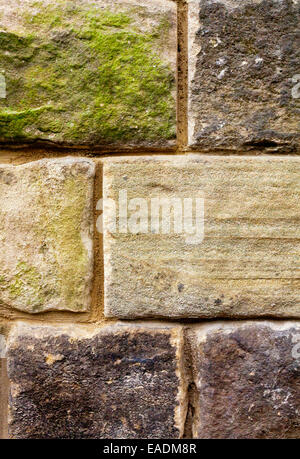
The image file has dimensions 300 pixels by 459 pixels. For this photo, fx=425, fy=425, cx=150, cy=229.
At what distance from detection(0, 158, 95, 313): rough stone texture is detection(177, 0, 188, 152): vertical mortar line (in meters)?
0.20

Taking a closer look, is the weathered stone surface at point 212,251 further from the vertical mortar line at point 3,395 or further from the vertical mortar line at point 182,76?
the vertical mortar line at point 3,395

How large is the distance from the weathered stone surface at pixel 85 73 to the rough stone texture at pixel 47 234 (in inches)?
3.3

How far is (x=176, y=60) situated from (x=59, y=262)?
49cm

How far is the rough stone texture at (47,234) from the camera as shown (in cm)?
88

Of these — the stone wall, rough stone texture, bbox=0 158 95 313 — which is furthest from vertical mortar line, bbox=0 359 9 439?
rough stone texture, bbox=0 158 95 313

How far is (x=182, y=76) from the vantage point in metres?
0.89

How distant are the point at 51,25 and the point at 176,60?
26 cm

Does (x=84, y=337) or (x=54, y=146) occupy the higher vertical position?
(x=54, y=146)

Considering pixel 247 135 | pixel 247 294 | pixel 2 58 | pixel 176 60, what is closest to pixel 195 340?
pixel 247 294

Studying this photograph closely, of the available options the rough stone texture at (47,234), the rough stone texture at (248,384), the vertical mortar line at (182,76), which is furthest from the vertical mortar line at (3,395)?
the vertical mortar line at (182,76)

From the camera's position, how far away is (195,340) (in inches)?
34.4

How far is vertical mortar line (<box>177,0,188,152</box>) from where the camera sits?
0.89 meters

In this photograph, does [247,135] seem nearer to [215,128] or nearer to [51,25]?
[215,128]

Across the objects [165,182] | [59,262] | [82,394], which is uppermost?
[165,182]
